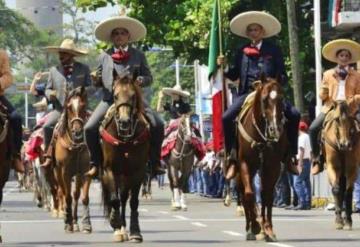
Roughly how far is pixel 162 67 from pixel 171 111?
76470 millimetres

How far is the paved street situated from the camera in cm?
2033

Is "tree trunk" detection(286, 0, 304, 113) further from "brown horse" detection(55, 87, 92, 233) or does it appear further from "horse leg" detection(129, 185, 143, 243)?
"horse leg" detection(129, 185, 143, 243)

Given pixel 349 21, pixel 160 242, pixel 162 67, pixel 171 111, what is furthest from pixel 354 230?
pixel 162 67

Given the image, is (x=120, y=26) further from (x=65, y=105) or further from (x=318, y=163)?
(x=318, y=163)

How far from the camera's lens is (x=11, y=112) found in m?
20.7

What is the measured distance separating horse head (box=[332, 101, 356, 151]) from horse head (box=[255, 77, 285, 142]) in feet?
11.8

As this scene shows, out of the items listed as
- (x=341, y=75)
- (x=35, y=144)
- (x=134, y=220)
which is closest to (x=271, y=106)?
(x=134, y=220)

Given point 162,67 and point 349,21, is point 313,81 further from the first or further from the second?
point 162,67

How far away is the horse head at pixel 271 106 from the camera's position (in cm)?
2009

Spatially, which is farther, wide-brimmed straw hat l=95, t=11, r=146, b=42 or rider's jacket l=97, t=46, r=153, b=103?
wide-brimmed straw hat l=95, t=11, r=146, b=42

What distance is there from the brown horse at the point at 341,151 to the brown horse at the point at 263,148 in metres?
3.22

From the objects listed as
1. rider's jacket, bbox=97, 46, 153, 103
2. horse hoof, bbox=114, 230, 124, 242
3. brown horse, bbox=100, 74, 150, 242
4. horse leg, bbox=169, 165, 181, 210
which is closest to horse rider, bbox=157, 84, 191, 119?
horse leg, bbox=169, 165, 181, 210

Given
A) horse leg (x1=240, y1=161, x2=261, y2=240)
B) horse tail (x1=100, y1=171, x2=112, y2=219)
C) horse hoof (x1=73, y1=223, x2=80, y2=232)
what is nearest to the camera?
horse leg (x1=240, y1=161, x2=261, y2=240)

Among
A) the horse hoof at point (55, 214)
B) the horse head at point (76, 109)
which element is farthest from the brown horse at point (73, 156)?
the horse hoof at point (55, 214)
